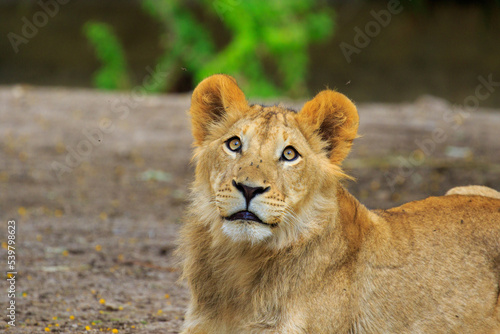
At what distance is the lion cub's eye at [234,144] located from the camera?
11.3 feet

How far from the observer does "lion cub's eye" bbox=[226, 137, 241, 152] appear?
3457mm

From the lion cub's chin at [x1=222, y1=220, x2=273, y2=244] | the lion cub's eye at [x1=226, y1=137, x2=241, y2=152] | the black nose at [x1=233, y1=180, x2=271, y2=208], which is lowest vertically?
the lion cub's chin at [x1=222, y1=220, x2=273, y2=244]

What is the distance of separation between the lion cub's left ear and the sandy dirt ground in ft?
5.34

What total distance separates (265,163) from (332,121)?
0.56 meters

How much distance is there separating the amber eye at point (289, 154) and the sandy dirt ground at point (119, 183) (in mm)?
1566

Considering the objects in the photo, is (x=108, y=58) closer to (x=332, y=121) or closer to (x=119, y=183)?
(x=119, y=183)

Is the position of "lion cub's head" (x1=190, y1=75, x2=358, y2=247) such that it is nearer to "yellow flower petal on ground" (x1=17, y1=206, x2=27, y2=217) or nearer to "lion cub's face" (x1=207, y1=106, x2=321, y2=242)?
"lion cub's face" (x1=207, y1=106, x2=321, y2=242)

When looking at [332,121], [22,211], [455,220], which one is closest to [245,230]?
[332,121]

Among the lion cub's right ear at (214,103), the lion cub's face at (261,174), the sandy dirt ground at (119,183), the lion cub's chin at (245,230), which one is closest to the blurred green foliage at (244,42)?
the sandy dirt ground at (119,183)

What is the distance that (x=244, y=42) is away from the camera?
13.6 m

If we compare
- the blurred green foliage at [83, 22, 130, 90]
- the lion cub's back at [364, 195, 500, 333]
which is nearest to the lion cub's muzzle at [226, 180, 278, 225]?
the lion cub's back at [364, 195, 500, 333]

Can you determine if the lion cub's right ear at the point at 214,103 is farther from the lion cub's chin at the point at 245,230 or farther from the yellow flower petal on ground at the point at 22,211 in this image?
the yellow flower petal on ground at the point at 22,211

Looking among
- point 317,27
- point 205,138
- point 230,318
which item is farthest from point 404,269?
point 317,27

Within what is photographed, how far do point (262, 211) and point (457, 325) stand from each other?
1.26 metres
